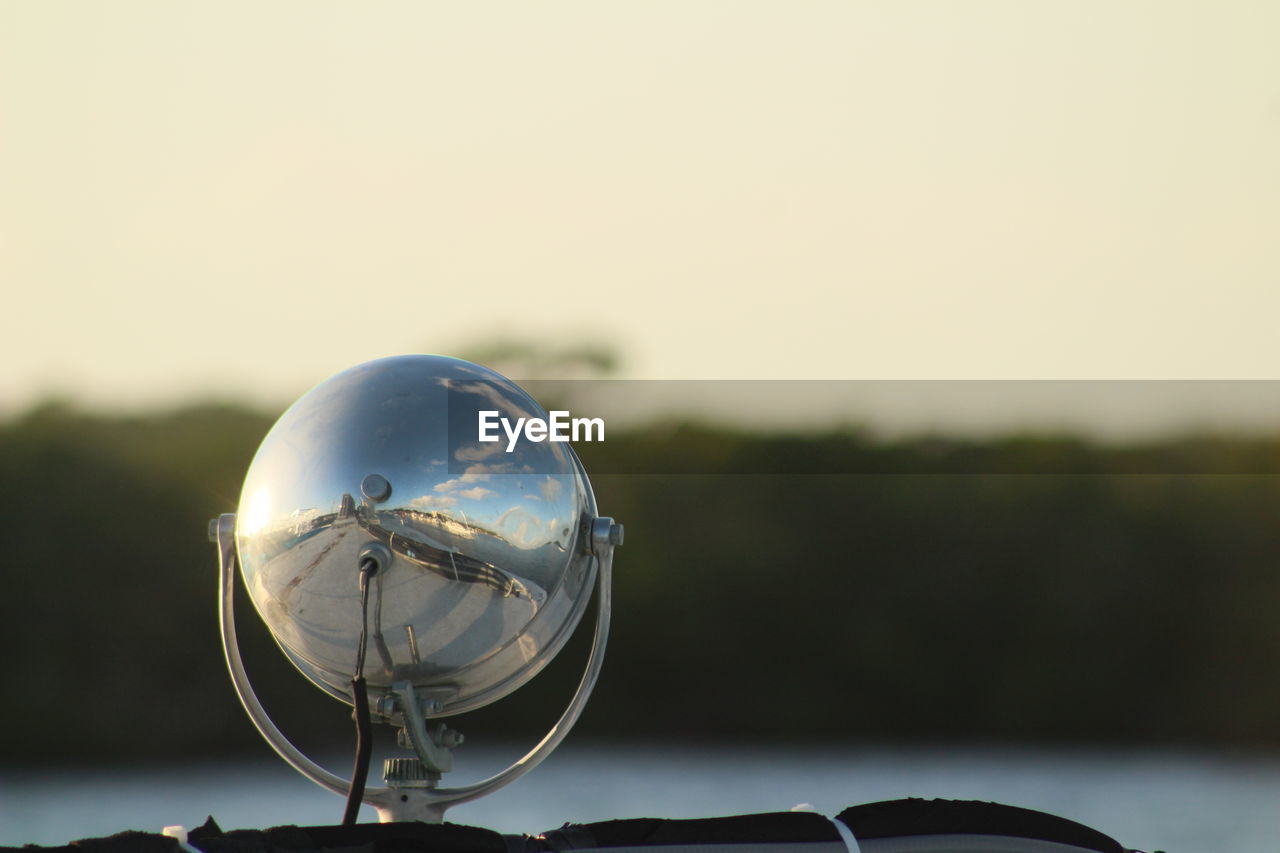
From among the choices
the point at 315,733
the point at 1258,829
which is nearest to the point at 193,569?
the point at 315,733

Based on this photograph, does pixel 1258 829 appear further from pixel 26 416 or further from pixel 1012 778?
pixel 26 416

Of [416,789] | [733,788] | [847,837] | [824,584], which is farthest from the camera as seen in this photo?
[824,584]

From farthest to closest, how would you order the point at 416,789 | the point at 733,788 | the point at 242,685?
the point at 733,788, the point at 242,685, the point at 416,789

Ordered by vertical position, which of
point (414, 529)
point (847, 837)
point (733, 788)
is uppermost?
point (414, 529)

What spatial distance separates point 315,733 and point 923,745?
8.23 m

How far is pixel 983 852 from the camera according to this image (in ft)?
6.98

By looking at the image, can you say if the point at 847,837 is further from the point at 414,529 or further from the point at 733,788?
the point at 733,788

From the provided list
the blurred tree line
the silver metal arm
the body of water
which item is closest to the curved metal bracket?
the silver metal arm

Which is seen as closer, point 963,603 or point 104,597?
point 104,597

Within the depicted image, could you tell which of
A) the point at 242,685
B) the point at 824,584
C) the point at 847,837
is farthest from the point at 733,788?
the point at 847,837

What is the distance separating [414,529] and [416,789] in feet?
1.26

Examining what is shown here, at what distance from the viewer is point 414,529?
215 centimetres

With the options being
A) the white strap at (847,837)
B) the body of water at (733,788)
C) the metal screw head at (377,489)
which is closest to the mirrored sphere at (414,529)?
the metal screw head at (377,489)

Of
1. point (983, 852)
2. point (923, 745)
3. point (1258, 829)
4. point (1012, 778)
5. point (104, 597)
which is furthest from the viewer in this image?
point (923, 745)
